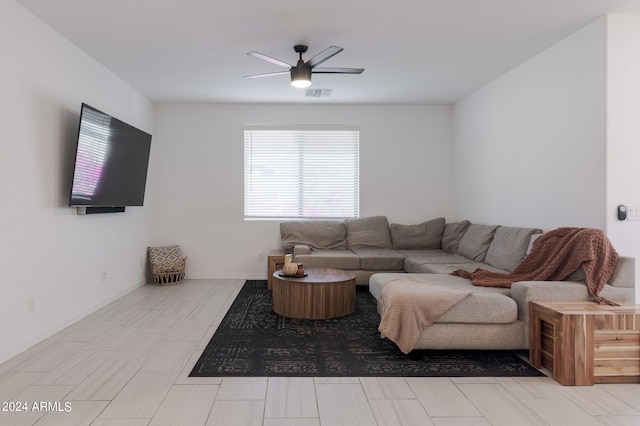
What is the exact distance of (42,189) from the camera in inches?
135

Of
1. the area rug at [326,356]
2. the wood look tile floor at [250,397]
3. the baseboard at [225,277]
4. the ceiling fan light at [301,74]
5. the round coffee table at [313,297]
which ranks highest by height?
the ceiling fan light at [301,74]

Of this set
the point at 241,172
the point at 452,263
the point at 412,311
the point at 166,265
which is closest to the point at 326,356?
the point at 412,311

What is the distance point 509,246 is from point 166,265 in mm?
4423

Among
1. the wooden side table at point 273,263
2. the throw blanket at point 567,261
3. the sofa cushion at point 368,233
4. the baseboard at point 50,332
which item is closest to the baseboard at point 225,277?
the wooden side table at point 273,263

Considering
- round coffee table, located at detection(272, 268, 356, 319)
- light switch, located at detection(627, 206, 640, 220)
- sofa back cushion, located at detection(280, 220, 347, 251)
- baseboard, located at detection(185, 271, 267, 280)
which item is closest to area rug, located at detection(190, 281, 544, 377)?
round coffee table, located at detection(272, 268, 356, 319)

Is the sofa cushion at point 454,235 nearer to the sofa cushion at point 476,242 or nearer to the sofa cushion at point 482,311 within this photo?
the sofa cushion at point 476,242

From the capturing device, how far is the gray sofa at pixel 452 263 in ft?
9.57

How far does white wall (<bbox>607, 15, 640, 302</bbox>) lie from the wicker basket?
5.10 m

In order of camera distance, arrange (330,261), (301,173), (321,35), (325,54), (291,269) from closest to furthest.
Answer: (325,54) → (321,35) → (291,269) → (330,261) → (301,173)

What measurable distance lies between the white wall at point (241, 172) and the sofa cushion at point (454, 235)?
614 millimetres

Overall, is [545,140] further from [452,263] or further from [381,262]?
[381,262]

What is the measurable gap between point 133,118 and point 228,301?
9.13 ft

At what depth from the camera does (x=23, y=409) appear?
2.21 metres

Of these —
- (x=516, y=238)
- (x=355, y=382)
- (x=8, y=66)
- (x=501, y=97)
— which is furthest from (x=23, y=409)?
(x=501, y=97)
